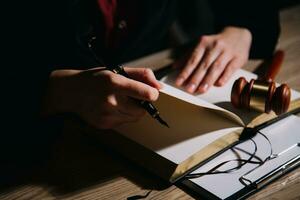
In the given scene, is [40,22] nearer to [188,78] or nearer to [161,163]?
[188,78]

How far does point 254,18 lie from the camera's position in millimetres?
1395

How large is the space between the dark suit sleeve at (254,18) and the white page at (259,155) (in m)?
0.44

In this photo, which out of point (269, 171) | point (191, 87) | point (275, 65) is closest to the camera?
point (269, 171)

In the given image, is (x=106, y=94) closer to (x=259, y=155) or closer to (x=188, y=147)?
(x=188, y=147)

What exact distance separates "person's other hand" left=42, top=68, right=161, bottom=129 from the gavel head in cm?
18

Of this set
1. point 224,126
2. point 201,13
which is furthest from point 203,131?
point 201,13

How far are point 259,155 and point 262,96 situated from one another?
125mm

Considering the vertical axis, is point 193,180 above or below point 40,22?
below

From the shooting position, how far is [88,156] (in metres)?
0.88

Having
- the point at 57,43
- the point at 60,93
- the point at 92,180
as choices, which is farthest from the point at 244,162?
the point at 57,43

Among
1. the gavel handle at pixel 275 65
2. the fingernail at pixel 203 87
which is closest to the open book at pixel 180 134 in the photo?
the fingernail at pixel 203 87

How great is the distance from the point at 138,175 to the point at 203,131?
0.49ft

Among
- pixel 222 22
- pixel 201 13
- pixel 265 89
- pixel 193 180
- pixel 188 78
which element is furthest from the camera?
pixel 201 13

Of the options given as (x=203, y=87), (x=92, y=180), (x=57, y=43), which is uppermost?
(x=57, y=43)
